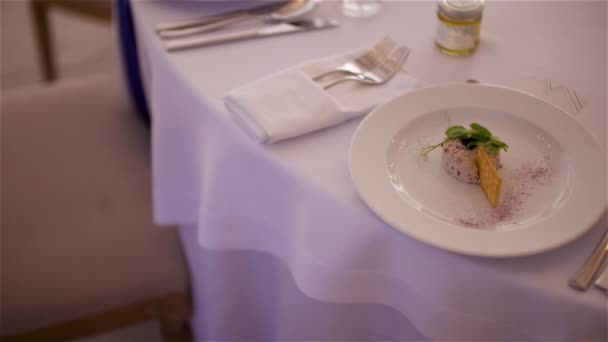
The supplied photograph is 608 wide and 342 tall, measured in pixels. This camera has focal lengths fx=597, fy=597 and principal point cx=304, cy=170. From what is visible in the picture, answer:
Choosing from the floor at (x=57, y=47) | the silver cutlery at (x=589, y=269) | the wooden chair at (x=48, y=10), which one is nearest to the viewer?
the silver cutlery at (x=589, y=269)

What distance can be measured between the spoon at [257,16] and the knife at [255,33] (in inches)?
0.7

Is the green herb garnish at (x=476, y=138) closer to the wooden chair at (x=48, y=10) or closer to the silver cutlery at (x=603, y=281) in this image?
the silver cutlery at (x=603, y=281)

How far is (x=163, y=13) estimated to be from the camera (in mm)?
1066

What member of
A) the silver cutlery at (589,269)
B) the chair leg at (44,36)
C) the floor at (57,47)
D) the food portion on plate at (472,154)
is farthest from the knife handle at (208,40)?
the floor at (57,47)

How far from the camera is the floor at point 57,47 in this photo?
2.64 metres

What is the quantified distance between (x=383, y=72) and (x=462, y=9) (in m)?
0.15

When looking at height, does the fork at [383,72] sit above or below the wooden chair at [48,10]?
above

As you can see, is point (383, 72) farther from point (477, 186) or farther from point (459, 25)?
point (477, 186)

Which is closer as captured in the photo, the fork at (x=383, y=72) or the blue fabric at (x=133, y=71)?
the fork at (x=383, y=72)

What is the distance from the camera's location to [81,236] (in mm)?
1111

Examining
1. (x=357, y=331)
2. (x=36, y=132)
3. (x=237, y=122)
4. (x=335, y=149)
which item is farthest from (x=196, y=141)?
(x=36, y=132)

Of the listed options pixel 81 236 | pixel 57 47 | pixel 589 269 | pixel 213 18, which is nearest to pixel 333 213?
pixel 589 269

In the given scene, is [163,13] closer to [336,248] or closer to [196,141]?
[196,141]

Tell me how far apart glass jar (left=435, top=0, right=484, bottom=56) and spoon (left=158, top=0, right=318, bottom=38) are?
0.81ft
